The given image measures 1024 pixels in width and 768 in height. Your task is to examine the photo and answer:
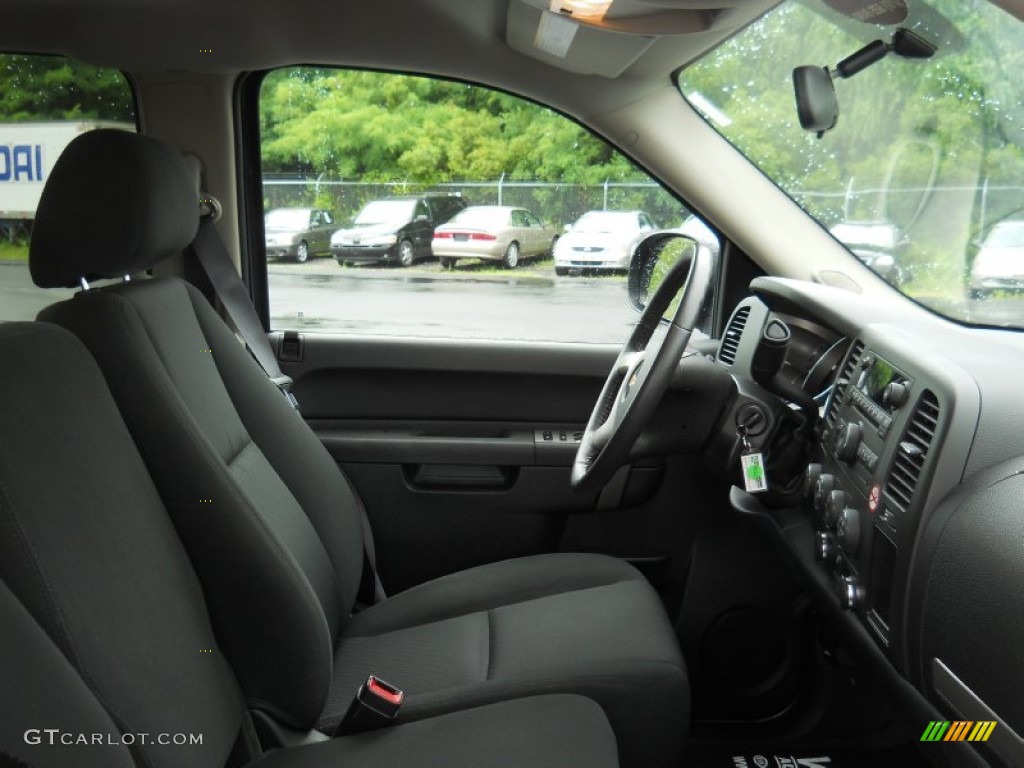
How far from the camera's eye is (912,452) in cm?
136

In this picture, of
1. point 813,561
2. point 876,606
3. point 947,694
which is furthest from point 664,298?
point 947,694

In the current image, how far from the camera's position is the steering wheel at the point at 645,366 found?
4.97ft

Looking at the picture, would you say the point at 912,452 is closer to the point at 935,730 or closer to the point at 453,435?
the point at 935,730

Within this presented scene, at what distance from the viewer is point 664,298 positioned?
1871mm

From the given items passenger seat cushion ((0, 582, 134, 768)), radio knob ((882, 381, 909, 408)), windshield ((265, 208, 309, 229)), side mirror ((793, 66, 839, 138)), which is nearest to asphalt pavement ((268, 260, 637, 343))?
windshield ((265, 208, 309, 229))

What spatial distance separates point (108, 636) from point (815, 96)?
1.66 metres

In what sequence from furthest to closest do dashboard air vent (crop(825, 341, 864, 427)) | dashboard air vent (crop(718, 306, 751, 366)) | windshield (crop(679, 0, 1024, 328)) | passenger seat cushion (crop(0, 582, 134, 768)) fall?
dashboard air vent (crop(718, 306, 751, 366)) < windshield (crop(679, 0, 1024, 328)) < dashboard air vent (crop(825, 341, 864, 427)) < passenger seat cushion (crop(0, 582, 134, 768))

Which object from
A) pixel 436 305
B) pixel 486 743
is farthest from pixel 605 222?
pixel 486 743

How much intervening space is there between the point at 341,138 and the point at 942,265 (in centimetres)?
151

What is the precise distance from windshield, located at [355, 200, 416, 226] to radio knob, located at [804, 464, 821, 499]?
133cm

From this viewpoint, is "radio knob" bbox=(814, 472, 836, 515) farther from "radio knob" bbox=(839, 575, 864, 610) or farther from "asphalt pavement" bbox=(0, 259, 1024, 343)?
"asphalt pavement" bbox=(0, 259, 1024, 343)

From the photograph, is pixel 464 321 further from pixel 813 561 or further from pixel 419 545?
pixel 813 561

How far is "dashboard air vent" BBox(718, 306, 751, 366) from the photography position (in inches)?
84.0

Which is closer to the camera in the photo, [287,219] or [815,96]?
[815,96]
